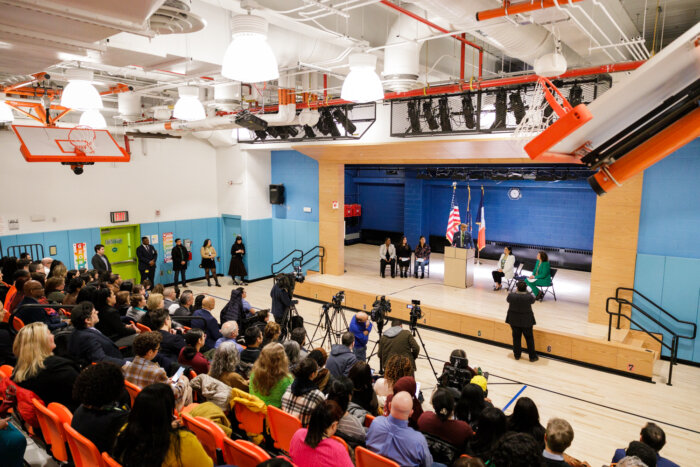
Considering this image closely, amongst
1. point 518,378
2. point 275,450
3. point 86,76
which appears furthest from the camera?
point 518,378

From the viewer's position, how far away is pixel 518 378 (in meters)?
7.14

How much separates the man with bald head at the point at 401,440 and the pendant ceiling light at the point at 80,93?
414cm

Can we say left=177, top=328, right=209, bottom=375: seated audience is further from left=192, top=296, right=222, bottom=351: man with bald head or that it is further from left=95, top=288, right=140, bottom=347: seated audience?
left=192, top=296, right=222, bottom=351: man with bald head

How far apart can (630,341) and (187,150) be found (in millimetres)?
11512

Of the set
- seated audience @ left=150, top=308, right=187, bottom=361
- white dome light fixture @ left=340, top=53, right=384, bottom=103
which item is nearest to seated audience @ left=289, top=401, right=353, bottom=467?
seated audience @ left=150, top=308, right=187, bottom=361

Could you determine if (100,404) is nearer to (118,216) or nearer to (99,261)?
(99,261)

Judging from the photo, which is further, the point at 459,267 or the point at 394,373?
the point at 459,267

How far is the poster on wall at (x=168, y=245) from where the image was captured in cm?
1262

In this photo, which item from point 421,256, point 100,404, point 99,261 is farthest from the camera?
point 421,256

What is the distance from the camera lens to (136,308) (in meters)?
6.24

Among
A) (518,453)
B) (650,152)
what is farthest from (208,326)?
(650,152)

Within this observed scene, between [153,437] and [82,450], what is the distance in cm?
89

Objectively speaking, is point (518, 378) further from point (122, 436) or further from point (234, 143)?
point (234, 143)

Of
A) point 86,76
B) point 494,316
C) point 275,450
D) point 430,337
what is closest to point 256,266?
point 430,337
